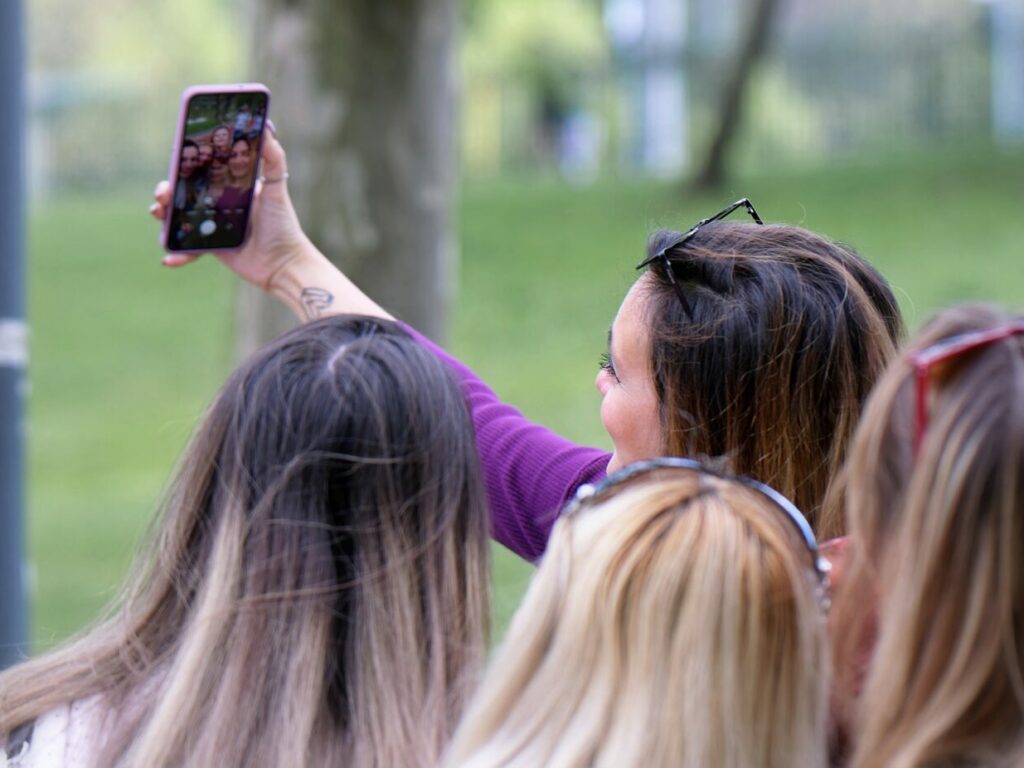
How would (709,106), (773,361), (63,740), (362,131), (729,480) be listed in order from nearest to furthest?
1. (729,480)
2. (63,740)
3. (773,361)
4. (362,131)
5. (709,106)

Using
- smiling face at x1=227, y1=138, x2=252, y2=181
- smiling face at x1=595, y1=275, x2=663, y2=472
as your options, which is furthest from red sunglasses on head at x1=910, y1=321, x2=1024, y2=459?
smiling face at x1=227, y1=138, x2=252, y2=181

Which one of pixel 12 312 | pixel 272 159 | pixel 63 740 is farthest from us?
pixel 12 312

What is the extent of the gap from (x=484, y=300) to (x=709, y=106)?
6747 mm

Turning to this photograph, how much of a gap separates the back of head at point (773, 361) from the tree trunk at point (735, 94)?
9789 mm

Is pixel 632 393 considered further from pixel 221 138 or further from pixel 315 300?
pixel 221 138

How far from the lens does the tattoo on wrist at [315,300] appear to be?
2.53 m

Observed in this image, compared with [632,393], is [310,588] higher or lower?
lower

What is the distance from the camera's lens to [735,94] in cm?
1180

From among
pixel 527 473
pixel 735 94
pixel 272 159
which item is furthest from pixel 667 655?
pixel 735 94

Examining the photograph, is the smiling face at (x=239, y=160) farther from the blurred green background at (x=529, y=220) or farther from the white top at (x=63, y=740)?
the white top at (x=63, y=740)

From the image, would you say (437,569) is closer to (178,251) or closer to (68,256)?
(178,251)

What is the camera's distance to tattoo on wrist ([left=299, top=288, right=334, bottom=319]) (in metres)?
2.53

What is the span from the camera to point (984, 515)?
1.36m

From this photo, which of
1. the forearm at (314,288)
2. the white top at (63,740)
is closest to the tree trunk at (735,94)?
the forearm at (314,288)
